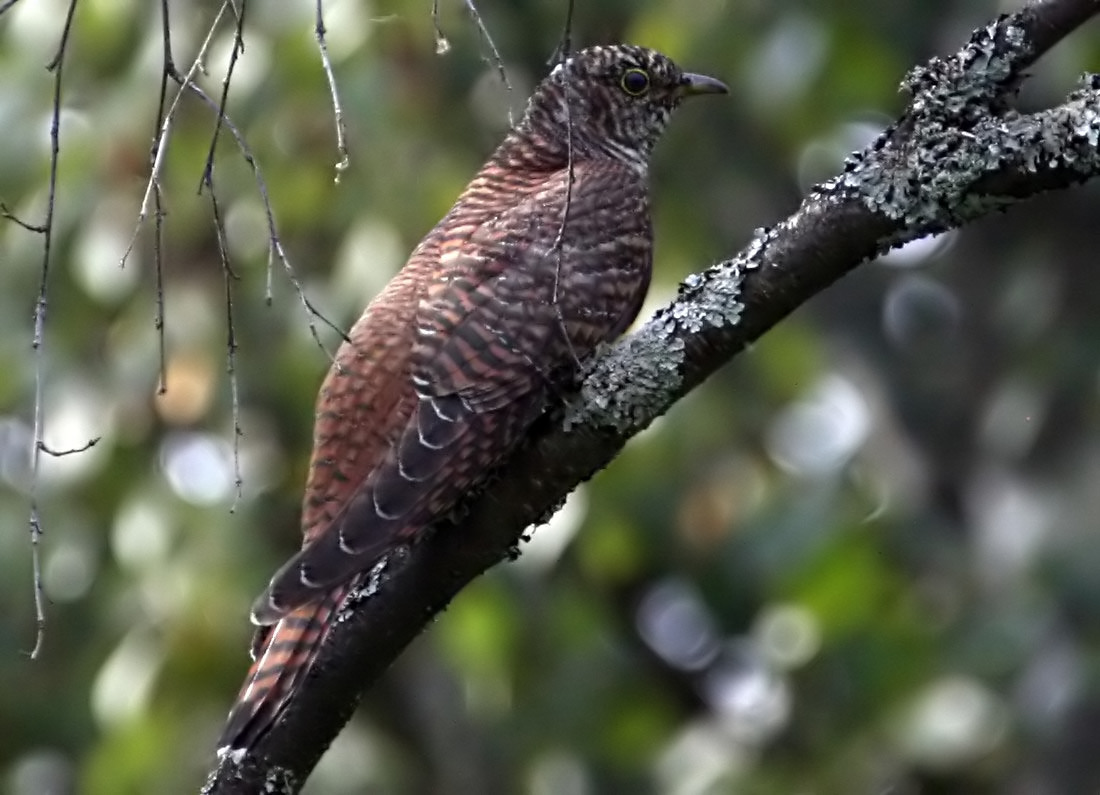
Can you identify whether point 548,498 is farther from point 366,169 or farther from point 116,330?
point 116,330

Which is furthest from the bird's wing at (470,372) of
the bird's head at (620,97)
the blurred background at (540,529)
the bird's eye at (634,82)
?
the blurred background at (540,529)

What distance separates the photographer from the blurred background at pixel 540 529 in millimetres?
5199

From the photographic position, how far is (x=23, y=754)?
6141mm

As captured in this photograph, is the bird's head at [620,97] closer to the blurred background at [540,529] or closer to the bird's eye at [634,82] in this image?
the bird's eye at [634,82]

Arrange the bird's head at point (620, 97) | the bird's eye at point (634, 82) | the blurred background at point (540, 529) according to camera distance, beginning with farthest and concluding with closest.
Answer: the blurred background at point (540, 529), the bird's eye at point (634, 82), the bird's head at point (620, 97)

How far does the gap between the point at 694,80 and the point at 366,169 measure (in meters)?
1.05

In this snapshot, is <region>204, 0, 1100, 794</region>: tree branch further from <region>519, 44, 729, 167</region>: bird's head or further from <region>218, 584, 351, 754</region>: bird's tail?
<region>519, 44, 729, 167</region>: bird's head

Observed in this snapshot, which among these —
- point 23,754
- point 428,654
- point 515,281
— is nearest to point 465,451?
point 515,281

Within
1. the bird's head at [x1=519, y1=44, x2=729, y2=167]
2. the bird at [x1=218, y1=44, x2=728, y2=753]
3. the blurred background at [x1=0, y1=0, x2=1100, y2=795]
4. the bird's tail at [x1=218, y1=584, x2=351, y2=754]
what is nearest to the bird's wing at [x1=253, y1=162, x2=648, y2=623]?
the bird at [x1=218, y1=44, x2=728, y2=753]

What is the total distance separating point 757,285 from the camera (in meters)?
2.79

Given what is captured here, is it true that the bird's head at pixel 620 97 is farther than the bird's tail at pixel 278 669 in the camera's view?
Yes

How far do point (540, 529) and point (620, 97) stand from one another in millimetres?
1248

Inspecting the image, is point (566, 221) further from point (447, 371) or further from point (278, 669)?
point (278, 669)

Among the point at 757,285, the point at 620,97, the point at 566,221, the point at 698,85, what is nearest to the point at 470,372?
the point at 566,221
